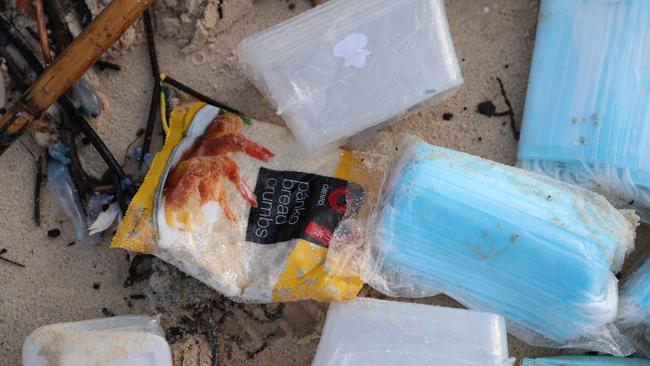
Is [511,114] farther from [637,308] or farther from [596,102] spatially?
[637,308]

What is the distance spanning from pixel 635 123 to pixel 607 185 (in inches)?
6.0

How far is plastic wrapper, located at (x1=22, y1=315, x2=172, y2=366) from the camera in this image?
1.51m

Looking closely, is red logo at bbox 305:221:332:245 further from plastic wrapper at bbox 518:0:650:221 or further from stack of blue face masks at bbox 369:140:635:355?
plastic wrapper at bbox 518:0:650:221

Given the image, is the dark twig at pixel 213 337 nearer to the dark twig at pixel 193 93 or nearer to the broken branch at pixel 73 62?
the dark twig at pixel 193 93

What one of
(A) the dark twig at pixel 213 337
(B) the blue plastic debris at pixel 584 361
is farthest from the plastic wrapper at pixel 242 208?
(B) the blue plastic debris at pixel 584 361

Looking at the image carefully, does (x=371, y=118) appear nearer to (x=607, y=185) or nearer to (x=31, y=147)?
(x=607, y=185)

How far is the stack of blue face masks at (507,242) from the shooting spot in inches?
59.4

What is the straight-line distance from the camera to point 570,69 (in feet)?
5.39

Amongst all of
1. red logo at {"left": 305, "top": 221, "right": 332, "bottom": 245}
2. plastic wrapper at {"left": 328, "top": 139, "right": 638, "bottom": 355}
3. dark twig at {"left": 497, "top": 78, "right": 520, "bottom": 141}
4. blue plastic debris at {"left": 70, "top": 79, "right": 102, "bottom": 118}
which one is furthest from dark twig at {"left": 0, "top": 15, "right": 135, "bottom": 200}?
dark twig at {"left": 497, "top": 78, "right": 520, "bottom": 141}

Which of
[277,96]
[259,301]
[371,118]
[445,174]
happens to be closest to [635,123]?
[445,174]

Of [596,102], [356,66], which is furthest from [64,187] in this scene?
[596,102]

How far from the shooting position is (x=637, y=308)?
159cm

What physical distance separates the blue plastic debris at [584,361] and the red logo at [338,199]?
0.55 metres

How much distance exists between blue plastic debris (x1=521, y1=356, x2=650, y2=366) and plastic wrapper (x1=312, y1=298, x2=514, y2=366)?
5.9 inches
